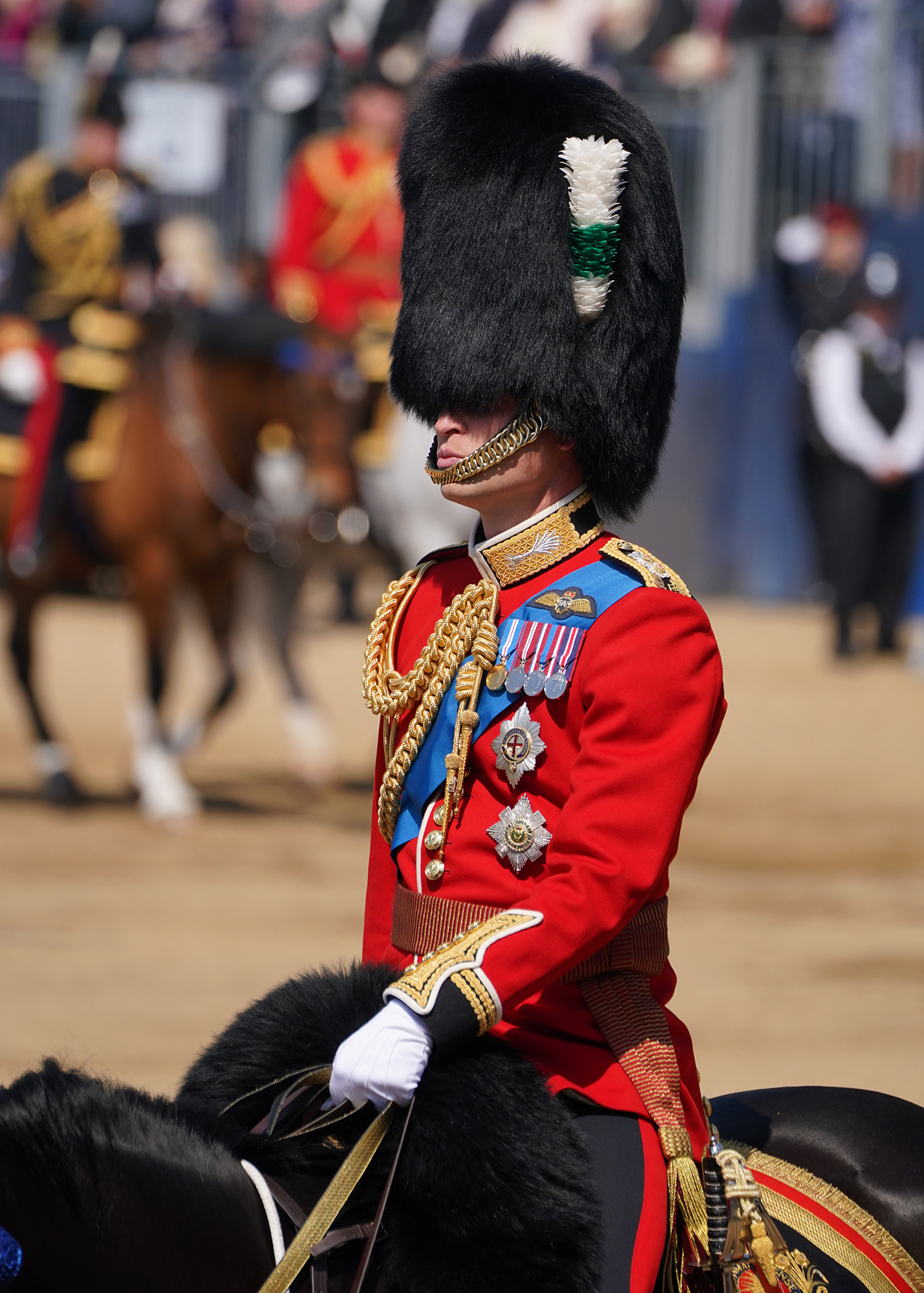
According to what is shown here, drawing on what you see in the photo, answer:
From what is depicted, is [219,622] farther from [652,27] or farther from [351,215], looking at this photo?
[652,27]

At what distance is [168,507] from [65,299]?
121 centimetres

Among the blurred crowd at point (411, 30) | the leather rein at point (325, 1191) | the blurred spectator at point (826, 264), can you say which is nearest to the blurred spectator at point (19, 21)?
the blurred crowd at point (411, 30)

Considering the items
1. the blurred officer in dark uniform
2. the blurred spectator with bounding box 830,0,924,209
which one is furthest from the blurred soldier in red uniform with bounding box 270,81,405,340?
the blurred spectator with bounding box 830,0,924,209

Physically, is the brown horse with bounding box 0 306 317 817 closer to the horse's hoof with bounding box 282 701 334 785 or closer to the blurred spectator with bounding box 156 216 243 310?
the horse's hoof with bounding box 282 701 334 785

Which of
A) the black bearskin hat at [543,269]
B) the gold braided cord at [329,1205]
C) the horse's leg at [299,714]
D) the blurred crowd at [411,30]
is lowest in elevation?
the horse's leg at [299,714]

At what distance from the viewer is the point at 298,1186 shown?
180cm

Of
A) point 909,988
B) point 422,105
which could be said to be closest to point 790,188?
point 909,988

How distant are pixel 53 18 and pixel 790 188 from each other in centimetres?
634

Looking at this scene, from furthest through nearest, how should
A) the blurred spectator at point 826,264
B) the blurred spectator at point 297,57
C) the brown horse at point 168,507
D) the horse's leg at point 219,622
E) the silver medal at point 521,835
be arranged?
the blurred spectator at point 297,57 → the blurred spectator at point 826,264 → the horse's leg at point 219,622 → the brown horse at point 168,507 → the silver medal at point 521,835

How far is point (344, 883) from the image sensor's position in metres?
Answer: 7.21

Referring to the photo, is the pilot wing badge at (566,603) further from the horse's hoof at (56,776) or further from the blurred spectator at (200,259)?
the blurred spectator at (200,259)

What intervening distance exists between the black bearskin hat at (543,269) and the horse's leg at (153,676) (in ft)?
21.3

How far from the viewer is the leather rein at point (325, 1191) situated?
1702 millimetres

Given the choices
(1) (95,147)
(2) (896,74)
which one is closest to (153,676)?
(1) (95,147)
